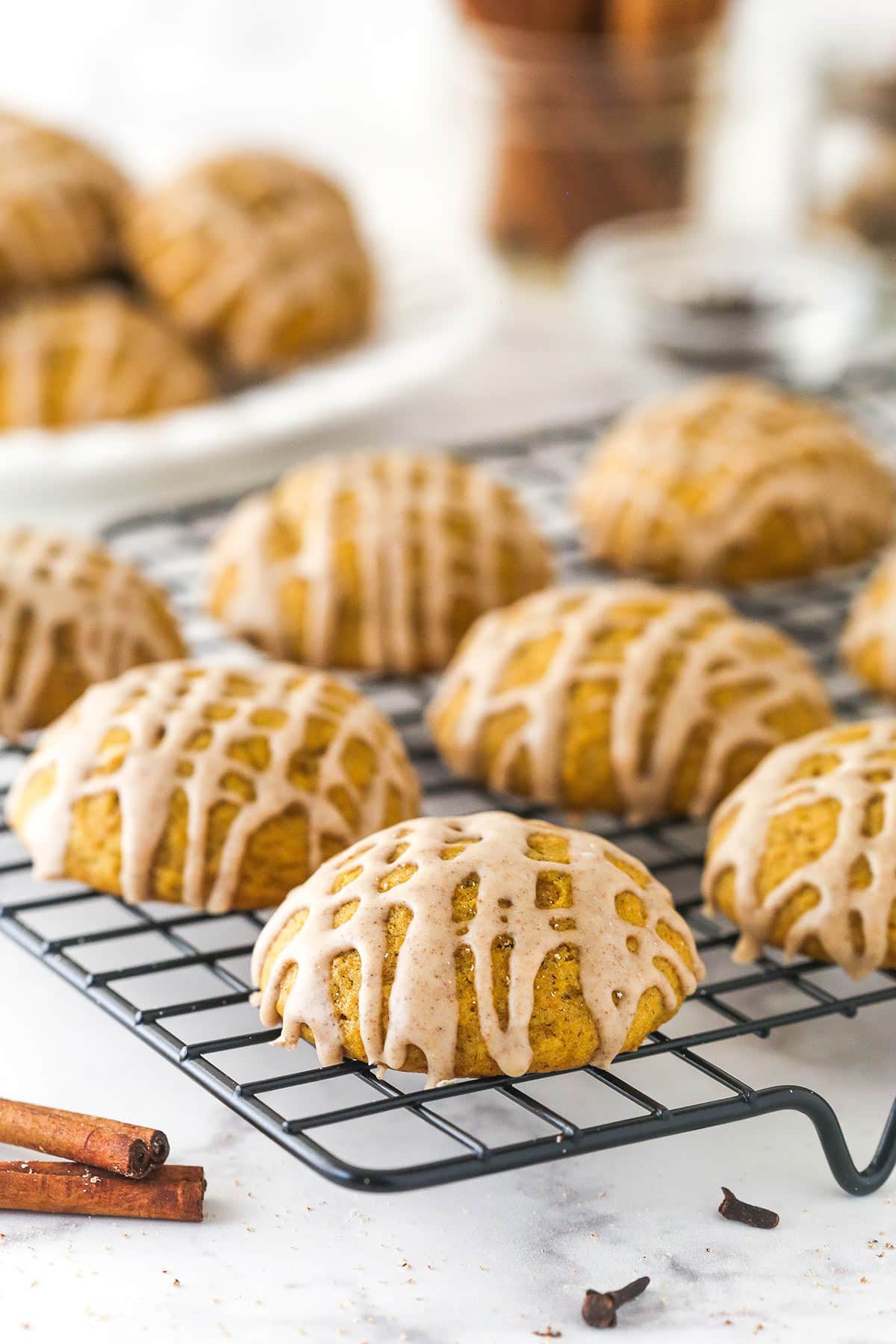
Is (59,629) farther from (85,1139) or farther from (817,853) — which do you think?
(817,853)

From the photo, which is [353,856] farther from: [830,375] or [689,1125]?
[830,375]

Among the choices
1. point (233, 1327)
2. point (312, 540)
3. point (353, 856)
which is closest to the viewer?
point (233, 1327)

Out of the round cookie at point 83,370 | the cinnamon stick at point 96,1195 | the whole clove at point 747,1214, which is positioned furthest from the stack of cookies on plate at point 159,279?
the whole clove at point 747,1214

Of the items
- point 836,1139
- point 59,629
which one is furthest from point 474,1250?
point 59,629

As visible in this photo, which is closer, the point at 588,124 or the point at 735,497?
the point at 735,497

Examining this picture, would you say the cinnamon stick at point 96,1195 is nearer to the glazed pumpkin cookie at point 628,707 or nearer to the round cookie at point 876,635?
the glazed pumpkin cookie at point 628,707

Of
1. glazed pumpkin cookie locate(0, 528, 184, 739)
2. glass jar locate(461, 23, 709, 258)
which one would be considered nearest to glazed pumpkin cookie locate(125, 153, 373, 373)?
glass jar locate(461, 23, 709, 258)

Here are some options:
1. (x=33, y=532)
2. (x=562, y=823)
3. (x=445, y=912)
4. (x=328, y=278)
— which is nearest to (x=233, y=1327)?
(x=445, y=912)

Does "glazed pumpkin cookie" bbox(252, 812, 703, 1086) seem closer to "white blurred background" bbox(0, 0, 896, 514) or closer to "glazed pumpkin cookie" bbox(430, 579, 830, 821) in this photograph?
"glazed pumpkin cookie" bbox(430, 579, 830, 821)
